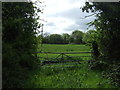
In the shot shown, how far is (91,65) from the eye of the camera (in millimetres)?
8812

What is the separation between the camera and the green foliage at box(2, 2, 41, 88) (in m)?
4.30

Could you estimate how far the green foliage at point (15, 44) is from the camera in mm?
4305

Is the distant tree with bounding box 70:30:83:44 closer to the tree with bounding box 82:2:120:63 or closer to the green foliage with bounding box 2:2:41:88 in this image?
the tree with bounding box 82:2:120:63

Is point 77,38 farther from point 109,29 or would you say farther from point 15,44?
point 15,44

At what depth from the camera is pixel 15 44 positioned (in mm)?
4426

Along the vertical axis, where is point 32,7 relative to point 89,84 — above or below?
above

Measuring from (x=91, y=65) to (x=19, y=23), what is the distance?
5698 mm

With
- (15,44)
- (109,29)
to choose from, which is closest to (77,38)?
(109,29)

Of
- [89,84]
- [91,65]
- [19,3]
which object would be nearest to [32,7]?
[19,3]

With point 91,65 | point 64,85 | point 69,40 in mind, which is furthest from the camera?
point 69,40

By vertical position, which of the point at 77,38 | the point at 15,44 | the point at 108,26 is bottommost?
the point at 15,44

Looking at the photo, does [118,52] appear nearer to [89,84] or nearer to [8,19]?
[89,84]

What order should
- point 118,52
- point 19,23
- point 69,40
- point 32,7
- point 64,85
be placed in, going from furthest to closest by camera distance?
1. point 69,40
2. point 118,52
3. point 64,85
4. point 32,7
5. point 19,23

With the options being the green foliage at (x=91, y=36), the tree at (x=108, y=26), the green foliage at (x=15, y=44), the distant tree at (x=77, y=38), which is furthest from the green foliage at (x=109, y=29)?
the distant tree at (x=77, y=38)
